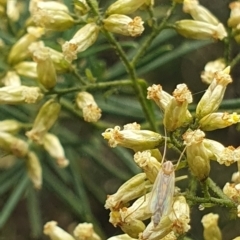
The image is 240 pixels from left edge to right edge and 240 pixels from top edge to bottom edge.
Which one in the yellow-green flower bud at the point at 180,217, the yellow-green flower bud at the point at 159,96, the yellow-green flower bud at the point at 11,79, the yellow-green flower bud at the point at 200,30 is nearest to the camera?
the yellow-green flower bud at the point at 180,217

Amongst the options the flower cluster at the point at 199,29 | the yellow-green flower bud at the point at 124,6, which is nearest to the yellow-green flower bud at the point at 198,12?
the flower cluster at the point at 199,29

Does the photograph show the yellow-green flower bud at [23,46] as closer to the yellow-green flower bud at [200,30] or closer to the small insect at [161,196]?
the yellow-green flower bud at [200,30]

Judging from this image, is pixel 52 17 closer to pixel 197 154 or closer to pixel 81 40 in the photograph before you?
pixel 81 40

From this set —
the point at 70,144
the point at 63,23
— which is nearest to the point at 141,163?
the point at 63,23

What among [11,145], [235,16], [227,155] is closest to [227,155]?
[227,155]

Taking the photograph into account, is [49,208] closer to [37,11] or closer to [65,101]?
[65,101]

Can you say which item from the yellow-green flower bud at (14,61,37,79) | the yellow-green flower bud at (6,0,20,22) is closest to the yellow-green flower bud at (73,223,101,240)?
the yellow-green flower bud at (14,61,37,79)
